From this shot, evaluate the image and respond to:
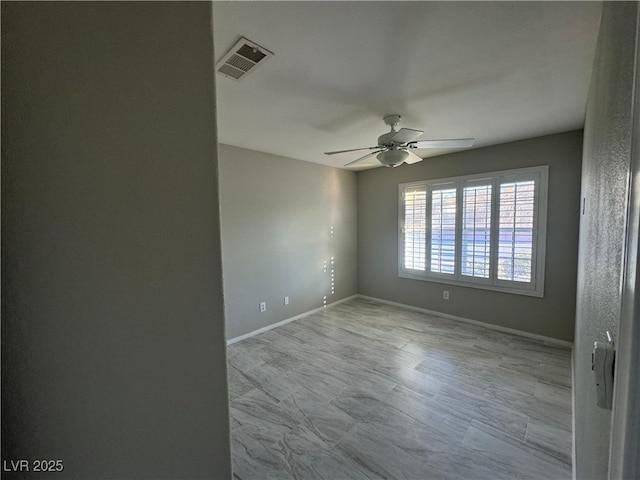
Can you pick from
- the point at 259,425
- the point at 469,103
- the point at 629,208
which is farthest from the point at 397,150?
the point at 259,425

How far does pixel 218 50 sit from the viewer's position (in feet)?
4.91

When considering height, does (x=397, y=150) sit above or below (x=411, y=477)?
above

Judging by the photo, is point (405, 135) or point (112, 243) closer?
point (112, 243)

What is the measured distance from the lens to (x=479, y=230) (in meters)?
3.55

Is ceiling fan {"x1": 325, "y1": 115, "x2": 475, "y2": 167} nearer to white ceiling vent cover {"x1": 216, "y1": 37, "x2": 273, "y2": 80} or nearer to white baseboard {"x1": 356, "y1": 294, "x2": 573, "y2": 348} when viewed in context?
white ceiling vent cover {"x1": 216, "y1": 37, "x2": 273, "y2": 80}

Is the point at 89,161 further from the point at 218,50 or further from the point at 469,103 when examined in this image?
the point at 469,103

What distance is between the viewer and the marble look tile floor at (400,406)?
163 centimetres

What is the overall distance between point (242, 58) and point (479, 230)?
3.42 meters

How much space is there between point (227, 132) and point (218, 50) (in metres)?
1.37

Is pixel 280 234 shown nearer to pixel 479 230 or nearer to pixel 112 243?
pixel 479 230

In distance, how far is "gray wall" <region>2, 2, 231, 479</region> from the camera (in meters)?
0.49

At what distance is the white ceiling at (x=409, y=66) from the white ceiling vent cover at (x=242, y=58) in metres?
0.04

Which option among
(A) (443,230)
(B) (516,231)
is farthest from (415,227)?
(B) (516,231)

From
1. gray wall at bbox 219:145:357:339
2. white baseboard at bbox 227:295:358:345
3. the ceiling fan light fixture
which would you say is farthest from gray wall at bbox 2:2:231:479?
white baseboard at bbox 227:295:358:345
